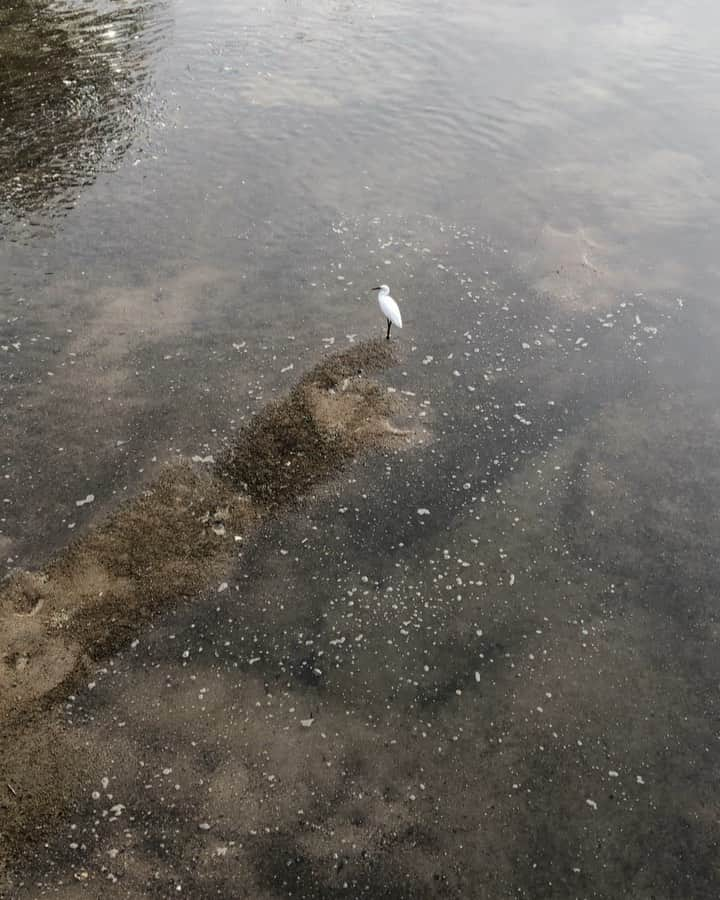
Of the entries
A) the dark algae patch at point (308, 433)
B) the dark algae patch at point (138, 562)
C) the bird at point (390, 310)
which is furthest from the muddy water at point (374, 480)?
the bird at point (390, 310)

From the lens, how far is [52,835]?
17.7ft

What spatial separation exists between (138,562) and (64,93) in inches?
498

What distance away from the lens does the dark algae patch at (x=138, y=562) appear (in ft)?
19.0

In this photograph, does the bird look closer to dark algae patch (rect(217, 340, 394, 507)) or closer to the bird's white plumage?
the bird's white plumage

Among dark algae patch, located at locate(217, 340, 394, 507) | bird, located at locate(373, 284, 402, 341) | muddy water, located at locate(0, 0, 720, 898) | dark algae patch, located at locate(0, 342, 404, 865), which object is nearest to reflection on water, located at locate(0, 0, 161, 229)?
muddy water, located at locate(0, 0, 720, 898)

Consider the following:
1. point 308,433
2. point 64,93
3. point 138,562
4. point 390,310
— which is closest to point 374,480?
point 308,433

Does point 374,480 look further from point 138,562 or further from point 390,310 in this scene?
point 138,562

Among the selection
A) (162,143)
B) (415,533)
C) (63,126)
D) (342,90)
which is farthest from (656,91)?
(415,533)

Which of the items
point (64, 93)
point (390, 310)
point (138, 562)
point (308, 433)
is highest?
point (64, 93)

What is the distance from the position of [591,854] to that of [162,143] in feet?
46.9

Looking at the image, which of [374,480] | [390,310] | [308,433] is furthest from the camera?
[390,310]

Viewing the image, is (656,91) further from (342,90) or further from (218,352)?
(218,352)

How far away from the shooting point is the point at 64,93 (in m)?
15.0

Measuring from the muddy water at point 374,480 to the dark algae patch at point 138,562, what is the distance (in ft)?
0.21
